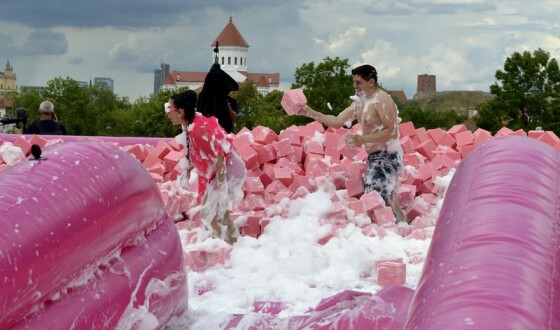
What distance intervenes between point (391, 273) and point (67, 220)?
248cm

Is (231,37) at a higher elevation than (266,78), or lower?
higher

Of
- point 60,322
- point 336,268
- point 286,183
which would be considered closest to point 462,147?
point 286,183

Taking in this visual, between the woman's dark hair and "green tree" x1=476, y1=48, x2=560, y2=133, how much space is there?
32309mm

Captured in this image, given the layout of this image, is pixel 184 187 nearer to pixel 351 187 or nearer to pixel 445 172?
pixel 351 187

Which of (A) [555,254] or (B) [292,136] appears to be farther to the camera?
(B) [292,136]

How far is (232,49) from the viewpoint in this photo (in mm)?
102750

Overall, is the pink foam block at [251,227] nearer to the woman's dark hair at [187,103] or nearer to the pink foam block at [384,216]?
the pink foam block at [384,216]

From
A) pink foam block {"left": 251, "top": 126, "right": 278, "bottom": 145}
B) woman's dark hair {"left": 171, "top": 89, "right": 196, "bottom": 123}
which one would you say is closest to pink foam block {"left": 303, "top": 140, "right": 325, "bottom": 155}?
pink foam block {"left": 251, "top": 126, "right": 278, "bottom": 145}

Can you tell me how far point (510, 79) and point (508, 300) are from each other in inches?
1443

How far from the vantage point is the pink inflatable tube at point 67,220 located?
112 inches

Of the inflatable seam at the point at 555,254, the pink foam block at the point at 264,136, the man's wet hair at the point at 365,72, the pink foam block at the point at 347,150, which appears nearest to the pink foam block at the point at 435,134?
the pink foam block at the point at 347,150

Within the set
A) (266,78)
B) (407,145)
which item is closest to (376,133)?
(407,145)

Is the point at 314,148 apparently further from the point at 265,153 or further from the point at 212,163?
the point at 212,163

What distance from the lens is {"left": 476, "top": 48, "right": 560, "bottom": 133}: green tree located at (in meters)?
36.7
